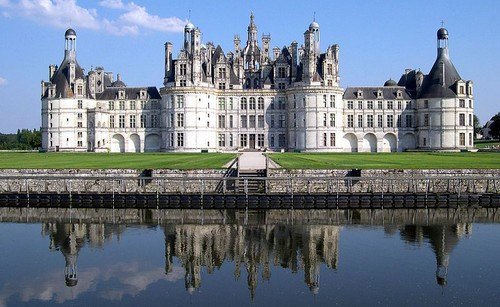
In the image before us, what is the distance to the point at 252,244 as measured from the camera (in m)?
24.7

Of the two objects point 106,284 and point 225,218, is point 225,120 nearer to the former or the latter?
point 225,218

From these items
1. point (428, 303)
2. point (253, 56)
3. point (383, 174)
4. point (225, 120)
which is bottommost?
point (428, 303)

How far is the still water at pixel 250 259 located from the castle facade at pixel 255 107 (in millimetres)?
46988

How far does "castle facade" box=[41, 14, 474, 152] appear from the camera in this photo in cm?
7931

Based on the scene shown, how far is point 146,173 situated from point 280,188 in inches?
348

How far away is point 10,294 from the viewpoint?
18031 mm

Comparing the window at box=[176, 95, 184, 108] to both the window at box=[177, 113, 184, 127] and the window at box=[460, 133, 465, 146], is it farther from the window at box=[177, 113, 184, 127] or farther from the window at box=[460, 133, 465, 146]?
the window at box=[460, 133, 465, 146]

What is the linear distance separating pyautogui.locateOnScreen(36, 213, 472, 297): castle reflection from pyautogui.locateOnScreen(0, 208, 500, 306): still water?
1.8 inches

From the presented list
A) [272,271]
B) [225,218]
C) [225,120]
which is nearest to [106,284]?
[272,271]

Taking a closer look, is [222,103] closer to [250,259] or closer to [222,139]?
[222,139]

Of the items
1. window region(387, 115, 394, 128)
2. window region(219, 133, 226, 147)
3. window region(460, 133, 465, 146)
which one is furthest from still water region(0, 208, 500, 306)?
window region(387, 115, 394, 128)

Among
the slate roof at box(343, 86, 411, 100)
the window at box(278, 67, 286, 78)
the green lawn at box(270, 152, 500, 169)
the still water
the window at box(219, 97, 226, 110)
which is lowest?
the still water

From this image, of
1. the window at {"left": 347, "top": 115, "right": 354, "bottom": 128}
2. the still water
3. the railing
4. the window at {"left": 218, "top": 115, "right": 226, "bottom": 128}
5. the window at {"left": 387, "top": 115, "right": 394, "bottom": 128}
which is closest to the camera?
the still water

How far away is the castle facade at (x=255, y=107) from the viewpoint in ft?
260
